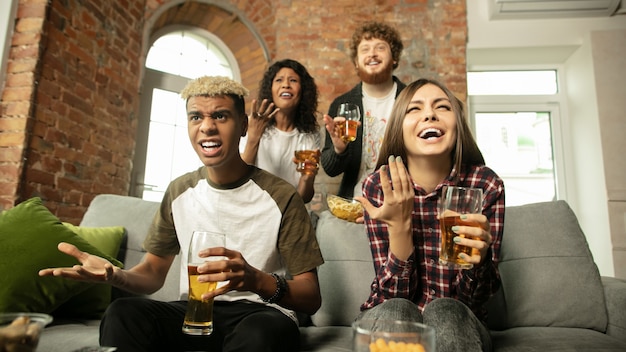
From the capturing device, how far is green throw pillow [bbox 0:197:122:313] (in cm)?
147

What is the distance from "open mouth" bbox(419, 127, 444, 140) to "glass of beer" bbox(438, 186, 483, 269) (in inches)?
13.0

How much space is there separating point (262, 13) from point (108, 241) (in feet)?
9.75

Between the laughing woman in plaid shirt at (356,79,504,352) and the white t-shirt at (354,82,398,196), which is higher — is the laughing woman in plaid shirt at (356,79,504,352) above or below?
below

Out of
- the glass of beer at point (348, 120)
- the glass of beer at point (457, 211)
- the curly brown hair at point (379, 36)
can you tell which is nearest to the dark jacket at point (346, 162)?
the glass of beer at point (348, 120)

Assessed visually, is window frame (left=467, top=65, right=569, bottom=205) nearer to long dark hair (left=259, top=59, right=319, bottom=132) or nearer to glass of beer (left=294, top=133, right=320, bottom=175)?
long dark hair (left=259, top=59, right=319, bottom=132)

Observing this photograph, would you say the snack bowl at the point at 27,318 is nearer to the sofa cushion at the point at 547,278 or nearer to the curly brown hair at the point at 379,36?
the sofa cushion at the point at 547,278

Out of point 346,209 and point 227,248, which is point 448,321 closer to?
point 227,248

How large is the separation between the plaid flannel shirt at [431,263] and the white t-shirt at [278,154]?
0.88 metres

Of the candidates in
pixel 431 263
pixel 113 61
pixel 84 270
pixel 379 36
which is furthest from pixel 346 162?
pixel 113 61


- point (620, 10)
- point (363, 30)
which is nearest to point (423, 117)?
point (363, 30)

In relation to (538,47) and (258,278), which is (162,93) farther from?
(538,47)

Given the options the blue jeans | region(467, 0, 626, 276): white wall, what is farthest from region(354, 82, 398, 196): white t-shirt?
region(467, 0, 626, 276): white wall

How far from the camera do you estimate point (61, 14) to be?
2.71 m

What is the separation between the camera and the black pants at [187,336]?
1.08 metres
